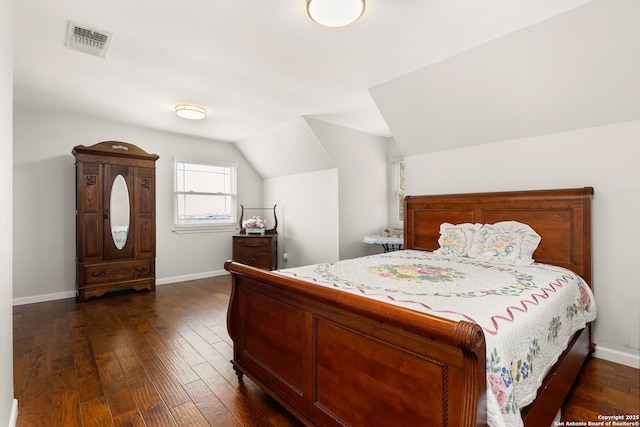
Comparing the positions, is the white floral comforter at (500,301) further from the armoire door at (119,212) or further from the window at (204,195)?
the window at (204,195)

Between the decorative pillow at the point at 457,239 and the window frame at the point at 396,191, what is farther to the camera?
the window frame at the point at 396,191

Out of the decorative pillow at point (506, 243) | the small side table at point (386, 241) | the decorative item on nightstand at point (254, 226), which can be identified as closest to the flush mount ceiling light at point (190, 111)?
the decorative item on nightstand at point (254, 226)

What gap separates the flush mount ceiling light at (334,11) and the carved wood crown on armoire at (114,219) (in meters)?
3.37

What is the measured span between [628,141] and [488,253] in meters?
1.31

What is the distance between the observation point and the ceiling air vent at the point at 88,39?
2.16 meters

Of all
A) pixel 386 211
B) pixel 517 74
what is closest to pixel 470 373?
pixel 517 74

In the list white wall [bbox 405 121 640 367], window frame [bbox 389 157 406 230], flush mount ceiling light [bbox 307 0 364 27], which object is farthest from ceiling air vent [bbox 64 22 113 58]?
window frame [bbox 389 157 406 230]

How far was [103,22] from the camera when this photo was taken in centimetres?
208

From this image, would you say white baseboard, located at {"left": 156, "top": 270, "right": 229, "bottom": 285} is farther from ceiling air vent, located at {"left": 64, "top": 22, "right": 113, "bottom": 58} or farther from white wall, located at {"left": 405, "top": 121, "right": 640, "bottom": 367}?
white wall, located at {"left": 405, "top": 121, "right": 640, "bottom": 367}

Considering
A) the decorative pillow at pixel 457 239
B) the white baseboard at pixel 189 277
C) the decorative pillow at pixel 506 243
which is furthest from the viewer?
the white baseboard at pixel 189 277

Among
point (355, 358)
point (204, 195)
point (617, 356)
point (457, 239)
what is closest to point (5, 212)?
point (355, 358)

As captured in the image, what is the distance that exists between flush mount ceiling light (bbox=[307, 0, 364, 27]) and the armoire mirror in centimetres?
354

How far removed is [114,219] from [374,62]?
3772 millimetres

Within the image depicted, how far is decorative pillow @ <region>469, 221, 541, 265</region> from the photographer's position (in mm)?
2572
